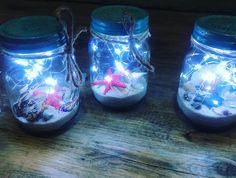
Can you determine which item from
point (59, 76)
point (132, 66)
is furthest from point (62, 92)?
point (132, 66)

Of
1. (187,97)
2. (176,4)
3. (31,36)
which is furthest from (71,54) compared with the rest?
(176,4)

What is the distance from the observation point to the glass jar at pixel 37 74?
17.8 inches

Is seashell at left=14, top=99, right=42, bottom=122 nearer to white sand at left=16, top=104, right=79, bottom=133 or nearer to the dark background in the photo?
white sand at left=16, top=104, right=79, bottom=133

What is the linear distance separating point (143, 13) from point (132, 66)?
12 cm

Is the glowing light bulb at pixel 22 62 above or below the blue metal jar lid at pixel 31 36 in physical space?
below

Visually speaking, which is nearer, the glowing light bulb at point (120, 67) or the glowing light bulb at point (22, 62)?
the glowing light bulb at point (22, 62)

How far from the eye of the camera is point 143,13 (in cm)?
52

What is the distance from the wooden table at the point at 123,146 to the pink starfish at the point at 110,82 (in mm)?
38

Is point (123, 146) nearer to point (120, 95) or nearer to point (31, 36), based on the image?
point (120, 95)

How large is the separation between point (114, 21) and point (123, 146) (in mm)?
195

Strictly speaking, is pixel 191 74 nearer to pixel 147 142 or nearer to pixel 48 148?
pixel 147 142

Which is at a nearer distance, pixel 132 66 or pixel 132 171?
pixel 132 171

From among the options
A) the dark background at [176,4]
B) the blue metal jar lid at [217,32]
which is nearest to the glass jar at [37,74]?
the blue metal jar lid at [217,32]

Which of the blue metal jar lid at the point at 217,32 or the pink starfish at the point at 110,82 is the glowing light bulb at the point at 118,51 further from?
the blue metal jar lid at the point at 217,32
